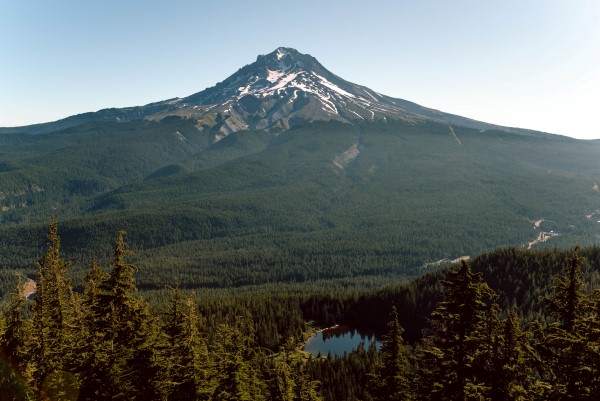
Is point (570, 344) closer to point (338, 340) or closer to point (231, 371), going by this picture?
point (231, 371)

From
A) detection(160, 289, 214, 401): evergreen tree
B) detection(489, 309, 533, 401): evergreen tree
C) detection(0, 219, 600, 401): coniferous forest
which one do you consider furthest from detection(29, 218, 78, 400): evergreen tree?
detection(489, 309, 533, 401): evergreen tree

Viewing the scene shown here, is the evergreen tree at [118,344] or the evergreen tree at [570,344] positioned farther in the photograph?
the evergreen tree at [118,344]

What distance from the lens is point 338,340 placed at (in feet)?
431

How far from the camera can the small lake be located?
402 ft

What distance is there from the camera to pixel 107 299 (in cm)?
2964

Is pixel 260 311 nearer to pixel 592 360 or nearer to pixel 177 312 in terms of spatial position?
pixel 177 312

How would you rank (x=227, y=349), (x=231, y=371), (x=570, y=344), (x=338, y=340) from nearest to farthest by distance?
(x=570, y=344), (x=231, y=371), (x=227, y=349), (x=338, y=340)

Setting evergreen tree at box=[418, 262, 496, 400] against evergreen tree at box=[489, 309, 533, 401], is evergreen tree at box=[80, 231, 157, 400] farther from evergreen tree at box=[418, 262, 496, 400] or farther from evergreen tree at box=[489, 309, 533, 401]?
evergreen tree at box=[489, 309, 533, 401]

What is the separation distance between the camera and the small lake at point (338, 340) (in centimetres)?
12262

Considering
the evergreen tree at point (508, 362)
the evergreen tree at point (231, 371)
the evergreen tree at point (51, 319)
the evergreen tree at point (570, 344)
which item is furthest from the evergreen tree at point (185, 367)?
the evergreen tree at point (570, 344)

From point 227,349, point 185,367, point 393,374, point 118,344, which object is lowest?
point 393,374

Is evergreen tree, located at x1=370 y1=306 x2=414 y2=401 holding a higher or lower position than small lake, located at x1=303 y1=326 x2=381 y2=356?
higher

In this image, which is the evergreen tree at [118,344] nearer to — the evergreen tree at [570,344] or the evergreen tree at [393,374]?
the evergreen tree at [393,374]

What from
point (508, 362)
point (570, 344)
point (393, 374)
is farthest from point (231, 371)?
point (570, 344)
